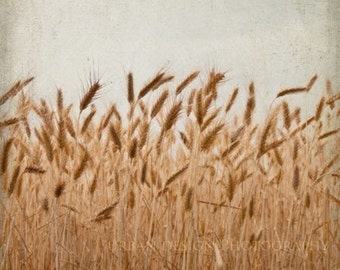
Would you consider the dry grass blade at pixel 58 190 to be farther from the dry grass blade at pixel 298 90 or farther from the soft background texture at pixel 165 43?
the dry grass blade at pixel 298 90

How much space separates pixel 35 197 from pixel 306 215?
867mm

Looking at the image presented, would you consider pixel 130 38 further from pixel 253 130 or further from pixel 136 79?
pixel 253 130

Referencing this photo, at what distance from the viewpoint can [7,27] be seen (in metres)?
1.46

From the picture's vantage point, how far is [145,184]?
1.50 metres

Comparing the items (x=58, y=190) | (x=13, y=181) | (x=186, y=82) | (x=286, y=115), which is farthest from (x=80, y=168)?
(x=286, y=115)

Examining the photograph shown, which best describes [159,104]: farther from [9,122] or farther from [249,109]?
[9,122]

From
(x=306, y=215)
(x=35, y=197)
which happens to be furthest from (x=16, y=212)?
(x=306, y=215)

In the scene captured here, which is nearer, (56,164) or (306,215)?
(56,164)

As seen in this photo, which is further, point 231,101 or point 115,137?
point 231,101

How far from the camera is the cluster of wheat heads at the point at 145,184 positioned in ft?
4.56

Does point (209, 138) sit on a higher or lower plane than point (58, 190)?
higher

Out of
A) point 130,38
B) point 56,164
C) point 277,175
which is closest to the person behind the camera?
point 56,164

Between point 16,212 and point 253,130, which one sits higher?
point 253,130

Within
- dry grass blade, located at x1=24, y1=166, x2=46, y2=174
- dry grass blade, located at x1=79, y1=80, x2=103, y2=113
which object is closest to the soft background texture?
dry grass blade, located at x1=79, y1=80, x2=103, y2=113
